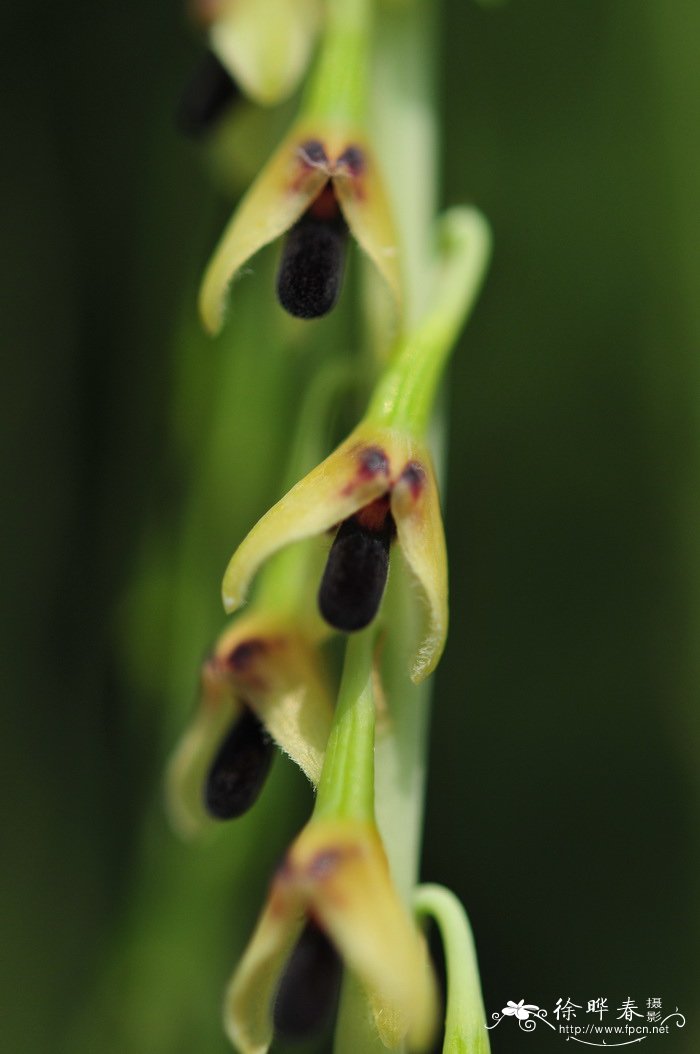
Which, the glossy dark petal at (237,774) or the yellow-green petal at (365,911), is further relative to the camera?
the glossy dark petal at (237,774)

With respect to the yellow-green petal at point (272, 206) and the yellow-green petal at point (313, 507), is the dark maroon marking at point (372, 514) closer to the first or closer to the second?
the yellow-green petal at point (313, 507)

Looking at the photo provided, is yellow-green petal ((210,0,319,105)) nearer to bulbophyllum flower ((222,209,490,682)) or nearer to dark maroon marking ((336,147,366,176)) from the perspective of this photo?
dark maroon marking ((336,147,366,176))

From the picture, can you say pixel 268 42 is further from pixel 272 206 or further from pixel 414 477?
pixel 414 477

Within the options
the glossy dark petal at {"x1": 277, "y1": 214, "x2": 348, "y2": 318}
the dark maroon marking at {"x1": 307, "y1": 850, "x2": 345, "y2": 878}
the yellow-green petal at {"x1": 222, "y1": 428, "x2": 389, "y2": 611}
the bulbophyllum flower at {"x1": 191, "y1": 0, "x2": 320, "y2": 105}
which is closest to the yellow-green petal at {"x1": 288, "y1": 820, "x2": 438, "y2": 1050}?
the dark maroon marking at {"x1": 307, "y1": 850, "x2": 345, "y2": 878}

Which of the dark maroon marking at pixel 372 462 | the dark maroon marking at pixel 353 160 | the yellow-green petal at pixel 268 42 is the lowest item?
the dark maroon marking at pixel 372 462

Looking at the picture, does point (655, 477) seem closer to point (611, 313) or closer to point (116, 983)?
point (611, 313)

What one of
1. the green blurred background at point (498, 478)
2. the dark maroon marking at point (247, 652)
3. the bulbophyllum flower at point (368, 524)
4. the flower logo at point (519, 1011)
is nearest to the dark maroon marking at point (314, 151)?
the bulbophyllum flower at point (368, 524)

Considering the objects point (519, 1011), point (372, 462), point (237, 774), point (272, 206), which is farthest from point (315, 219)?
point (519, 1011)
